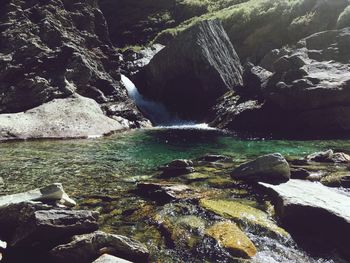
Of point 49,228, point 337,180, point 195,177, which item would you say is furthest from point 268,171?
point 49,228

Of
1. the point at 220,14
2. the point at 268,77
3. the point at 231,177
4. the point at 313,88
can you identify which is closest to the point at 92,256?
the point at 231,177

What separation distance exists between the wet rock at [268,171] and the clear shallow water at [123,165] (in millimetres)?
4734

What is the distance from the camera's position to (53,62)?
5303 centimetres

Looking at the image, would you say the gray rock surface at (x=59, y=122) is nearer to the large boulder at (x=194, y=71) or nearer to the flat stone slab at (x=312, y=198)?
the large boulder at (x=194, y=71)

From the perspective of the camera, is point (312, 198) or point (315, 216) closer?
point (315, 216)

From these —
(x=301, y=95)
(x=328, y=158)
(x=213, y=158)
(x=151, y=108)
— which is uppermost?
(x=213, y=158)

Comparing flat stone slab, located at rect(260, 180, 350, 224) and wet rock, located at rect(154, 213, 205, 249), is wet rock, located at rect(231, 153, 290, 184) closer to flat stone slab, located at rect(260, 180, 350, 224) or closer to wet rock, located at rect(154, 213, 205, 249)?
flat stone slab, located at rect(260, 180, 350, 224)

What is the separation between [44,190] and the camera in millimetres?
13336

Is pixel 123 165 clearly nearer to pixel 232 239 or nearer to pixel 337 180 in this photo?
pixel 337 180

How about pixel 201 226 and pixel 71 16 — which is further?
pixel 71 16

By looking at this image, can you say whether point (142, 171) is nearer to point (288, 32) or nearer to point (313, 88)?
point (313, 88)

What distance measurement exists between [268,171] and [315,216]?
502 cm

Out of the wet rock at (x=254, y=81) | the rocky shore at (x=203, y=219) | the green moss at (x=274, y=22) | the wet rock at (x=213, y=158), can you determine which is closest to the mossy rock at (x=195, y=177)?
the rocky shore at (x=203, y=219)

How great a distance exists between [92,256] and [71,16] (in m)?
58.6
